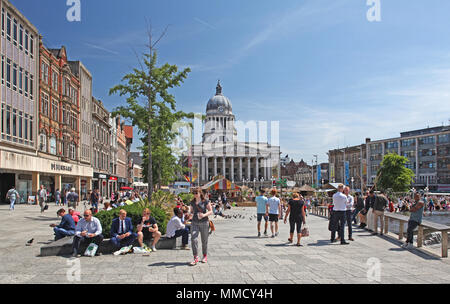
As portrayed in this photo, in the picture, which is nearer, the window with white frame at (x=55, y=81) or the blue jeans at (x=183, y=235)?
the blue jeans at (x=183, y=235)

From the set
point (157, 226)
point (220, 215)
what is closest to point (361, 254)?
point (157, 226)

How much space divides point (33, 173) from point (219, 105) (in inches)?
5600

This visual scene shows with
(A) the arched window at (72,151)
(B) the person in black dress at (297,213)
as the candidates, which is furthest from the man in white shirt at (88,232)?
(A) the arched window at (72,151)

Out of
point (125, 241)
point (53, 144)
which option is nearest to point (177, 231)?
point (125, 241)

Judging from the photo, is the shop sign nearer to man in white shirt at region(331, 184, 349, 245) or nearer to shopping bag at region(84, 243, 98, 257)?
shopping bag at region(84, 243, 98, 257)

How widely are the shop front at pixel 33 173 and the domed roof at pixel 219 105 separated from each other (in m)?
129

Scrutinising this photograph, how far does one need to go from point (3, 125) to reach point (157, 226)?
21122mm

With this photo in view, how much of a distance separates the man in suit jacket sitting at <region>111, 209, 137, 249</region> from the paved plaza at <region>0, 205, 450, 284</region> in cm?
50

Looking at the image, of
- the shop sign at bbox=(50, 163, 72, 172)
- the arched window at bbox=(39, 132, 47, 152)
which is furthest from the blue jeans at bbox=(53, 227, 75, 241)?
the shop sign at bbox=(50, 163, 72, 172)

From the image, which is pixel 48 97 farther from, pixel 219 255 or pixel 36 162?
pixel 219 255

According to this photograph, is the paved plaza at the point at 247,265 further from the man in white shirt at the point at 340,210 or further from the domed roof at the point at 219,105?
the domed roof at the point at 219,105

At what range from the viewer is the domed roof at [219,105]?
173125 mm

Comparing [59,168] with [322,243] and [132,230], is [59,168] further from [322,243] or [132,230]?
[322,243]

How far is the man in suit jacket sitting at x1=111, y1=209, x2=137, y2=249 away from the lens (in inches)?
426
